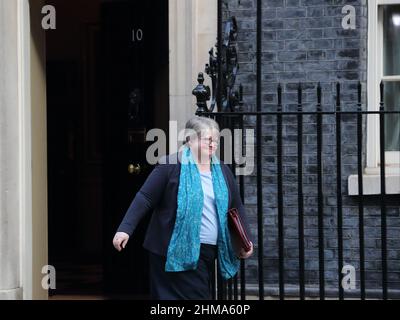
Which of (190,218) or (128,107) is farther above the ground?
(128,107)

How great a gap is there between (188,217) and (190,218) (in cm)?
1

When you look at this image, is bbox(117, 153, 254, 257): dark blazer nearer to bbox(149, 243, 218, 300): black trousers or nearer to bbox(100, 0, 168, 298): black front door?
bbox(149, 243, 218, 300): black trousers

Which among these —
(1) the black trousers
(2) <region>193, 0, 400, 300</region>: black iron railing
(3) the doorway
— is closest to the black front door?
(3) the doorway

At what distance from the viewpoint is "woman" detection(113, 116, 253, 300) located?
5.03 m

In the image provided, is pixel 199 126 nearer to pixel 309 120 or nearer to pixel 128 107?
pixel 309 120

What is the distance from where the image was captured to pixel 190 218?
5.02m

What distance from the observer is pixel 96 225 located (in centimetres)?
1052

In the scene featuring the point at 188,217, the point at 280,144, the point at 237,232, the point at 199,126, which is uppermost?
the point at 199,126

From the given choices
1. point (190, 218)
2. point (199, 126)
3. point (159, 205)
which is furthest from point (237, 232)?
point (199, 126)

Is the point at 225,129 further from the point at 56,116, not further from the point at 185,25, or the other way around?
the point at 56,116

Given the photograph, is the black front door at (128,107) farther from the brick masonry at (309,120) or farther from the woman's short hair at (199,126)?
the woman's short hair at (199,126)

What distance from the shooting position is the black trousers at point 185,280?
514 centimetres

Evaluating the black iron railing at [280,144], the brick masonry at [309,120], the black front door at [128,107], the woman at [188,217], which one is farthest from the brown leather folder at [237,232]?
the black front door at [128,107]

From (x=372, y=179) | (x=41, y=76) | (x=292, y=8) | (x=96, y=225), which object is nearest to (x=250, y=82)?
(x=292, y=8)
